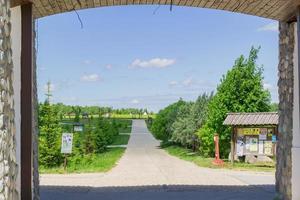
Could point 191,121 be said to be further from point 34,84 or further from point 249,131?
point 34,84

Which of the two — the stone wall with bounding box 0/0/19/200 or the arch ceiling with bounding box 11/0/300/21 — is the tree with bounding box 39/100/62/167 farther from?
the stone wall with bounding box 0/0/19/200

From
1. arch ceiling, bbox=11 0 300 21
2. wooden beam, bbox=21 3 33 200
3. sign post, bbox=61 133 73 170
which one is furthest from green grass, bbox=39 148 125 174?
wooden beam, bbox=21 3 33 200

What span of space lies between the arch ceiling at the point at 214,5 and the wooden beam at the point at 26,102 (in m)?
0.42

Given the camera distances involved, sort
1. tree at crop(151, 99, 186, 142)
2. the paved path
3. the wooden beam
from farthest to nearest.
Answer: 1. tree at crop(151, 99, 186, 142)
2. the paved path
3. the wooden beam

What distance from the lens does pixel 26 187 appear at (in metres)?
7.79

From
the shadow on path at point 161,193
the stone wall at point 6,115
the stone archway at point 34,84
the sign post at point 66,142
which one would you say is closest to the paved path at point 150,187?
the shadow on path at point 161,193

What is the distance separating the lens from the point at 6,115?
6051 mm

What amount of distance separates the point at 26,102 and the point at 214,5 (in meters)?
3.46

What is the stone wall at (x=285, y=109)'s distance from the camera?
9.18 m

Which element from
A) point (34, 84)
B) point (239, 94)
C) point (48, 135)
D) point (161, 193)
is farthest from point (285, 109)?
point (239, 94)

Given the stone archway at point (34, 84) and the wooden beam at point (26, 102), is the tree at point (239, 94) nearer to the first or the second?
the stone archway at point (34, 84)

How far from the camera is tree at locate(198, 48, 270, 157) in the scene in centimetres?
2564

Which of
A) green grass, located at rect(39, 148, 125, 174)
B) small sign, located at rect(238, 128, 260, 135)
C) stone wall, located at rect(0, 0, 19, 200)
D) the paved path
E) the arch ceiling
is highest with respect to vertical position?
the arch ceiling

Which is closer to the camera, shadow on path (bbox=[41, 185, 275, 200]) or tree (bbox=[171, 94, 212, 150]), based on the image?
shadow on path (bbox=[41, 185, 275, 200])
